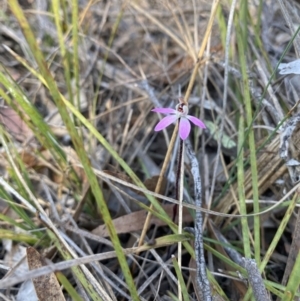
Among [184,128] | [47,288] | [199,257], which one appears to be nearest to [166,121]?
[184,128]

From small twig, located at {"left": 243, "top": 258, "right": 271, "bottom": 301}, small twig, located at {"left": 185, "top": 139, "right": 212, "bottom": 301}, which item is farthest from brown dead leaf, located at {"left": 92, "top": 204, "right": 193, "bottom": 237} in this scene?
small twig, located at {"left": 243, "top": 258, "right": 271, "bottom": 301}

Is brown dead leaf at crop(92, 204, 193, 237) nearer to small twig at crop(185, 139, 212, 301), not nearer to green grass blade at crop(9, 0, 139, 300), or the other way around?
small twig at crop(185, 139, 212, 301)

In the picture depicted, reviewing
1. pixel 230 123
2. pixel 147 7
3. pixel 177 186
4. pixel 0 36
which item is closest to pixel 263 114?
pixel 230 123

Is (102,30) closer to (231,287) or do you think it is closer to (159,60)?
(159,60)

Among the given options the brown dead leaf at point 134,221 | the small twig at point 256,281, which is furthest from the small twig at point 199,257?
the brown dead leaf at point 134,221

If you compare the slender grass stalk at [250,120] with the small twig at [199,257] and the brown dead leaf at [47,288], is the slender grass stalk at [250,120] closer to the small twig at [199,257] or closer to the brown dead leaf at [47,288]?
the small twig at [199,257]

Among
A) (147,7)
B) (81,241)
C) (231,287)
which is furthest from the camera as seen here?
(147,7)
